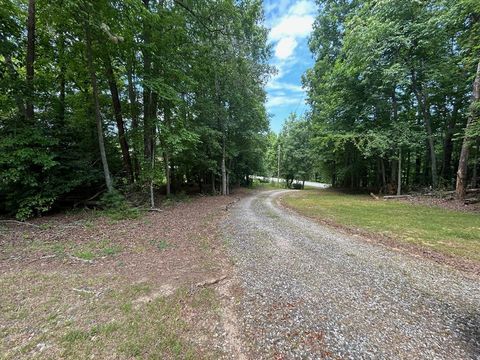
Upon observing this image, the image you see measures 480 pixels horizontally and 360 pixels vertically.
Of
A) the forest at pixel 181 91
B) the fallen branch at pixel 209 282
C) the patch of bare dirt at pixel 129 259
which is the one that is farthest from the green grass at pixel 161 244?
the forest at pixel 181 91

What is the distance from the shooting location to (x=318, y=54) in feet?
68.2

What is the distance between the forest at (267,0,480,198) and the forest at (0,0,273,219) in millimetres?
6680

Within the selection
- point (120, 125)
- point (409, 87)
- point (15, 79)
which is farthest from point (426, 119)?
point (15, 79)

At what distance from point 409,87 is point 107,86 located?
1733 cm

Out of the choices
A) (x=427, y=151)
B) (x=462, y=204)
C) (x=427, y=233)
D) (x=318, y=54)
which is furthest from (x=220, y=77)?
(x=427, y=151)

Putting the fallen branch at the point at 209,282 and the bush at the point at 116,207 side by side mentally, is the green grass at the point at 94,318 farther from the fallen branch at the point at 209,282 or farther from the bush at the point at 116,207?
the bush at the point at 116,207

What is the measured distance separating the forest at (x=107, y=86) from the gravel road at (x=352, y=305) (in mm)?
7134

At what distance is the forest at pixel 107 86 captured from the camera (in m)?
7.62

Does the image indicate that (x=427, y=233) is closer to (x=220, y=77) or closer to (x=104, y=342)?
(x=104, y=342)

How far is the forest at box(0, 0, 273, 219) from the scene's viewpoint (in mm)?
7618

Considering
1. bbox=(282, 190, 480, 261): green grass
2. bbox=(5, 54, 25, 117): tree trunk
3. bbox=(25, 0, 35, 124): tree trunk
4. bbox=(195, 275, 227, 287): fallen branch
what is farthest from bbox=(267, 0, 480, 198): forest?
bbox=(5, 54, 25, 117): tree trunk

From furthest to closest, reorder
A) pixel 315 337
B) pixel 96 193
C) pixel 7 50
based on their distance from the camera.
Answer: pixel 96 193, pixel 7 50, pixel 315 337

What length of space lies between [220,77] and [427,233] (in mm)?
13263

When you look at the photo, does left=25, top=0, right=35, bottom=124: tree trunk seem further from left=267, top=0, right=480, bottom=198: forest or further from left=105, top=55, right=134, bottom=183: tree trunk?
left=267, top=0, right=480, bottom=198: forest
